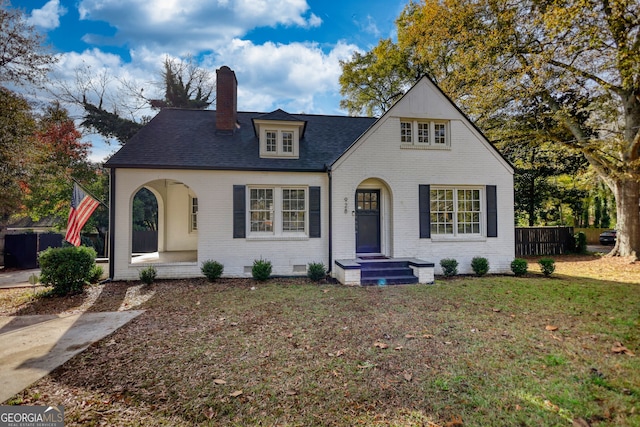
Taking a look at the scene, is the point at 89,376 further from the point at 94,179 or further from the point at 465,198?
the point at 94,179

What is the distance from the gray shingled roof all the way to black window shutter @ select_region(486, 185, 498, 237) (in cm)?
577

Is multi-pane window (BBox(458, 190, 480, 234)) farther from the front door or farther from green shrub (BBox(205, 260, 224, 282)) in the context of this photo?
green shrub (BBox(205, 260, 224, 282))

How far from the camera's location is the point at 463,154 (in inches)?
420

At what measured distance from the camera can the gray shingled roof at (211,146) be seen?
993 centimetres

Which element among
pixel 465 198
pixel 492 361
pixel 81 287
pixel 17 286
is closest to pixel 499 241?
pixel 465 198

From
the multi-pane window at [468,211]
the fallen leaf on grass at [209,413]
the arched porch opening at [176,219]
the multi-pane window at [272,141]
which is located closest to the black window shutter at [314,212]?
the multi-pane window at [272,141]

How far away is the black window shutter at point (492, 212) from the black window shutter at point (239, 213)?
884 centimetres

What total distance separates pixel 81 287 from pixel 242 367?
23.4 ft

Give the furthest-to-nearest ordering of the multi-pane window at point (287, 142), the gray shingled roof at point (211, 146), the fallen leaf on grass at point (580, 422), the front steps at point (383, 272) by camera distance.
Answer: the multi-pane window at point (287, 142) → the gray shingled roof at point (211, 146) → the front steps at point (383, 272) → the fallen leaf on grass at point (580, 422)

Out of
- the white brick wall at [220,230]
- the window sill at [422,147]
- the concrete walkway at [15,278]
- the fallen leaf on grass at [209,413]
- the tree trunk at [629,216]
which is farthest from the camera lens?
the tree trunk at [629,216]

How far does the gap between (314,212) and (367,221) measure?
2.03 m

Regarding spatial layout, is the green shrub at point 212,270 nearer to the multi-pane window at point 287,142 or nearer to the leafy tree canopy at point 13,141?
the multi-pane window at point 287,142

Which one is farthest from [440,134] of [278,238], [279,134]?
[278,238]

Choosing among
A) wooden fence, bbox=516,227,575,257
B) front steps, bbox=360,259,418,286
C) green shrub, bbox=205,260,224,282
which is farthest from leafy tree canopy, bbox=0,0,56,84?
wooden fence, bbox=516,227,575,257
